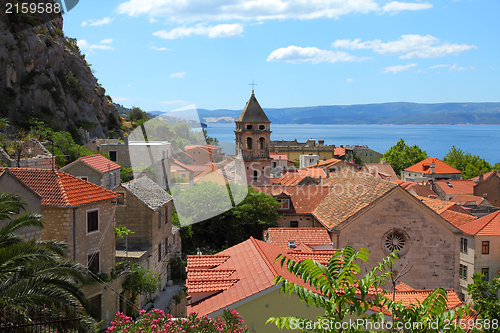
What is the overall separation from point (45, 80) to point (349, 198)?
47568mm

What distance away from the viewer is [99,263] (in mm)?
19500

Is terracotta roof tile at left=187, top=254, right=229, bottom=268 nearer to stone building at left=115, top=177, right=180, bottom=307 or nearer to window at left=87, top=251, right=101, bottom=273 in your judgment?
window at left=87, top=251, right=101, bottom=273

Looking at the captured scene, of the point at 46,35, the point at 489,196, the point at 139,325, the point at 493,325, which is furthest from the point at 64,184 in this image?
the point at 489,196

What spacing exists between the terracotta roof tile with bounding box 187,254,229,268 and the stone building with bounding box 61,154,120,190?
17275 millimetres

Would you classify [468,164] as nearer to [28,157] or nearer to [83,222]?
[28,157]

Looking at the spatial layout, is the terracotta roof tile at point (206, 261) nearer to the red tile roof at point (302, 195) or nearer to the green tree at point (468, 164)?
the red tile roof at point (302, 195)

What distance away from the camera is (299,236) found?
87.6 ft

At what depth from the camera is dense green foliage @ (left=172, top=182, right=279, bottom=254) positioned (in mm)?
34094

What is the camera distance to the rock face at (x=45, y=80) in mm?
56062

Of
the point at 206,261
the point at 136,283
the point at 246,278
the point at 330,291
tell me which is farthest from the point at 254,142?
the point at 330,291

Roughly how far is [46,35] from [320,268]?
6651cm

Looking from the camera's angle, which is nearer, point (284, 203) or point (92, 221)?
point (92, 221)

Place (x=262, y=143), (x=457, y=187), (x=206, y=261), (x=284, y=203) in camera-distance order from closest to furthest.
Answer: (x=206, y=261), (x=284, y=203), (x=262, y=143), (x=457, y=187)

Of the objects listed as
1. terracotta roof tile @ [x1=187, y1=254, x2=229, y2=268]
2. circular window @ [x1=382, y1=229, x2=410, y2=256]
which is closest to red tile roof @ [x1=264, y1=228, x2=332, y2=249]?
circular window @ [x1=382, y1=229, x2=410, y2=256]
